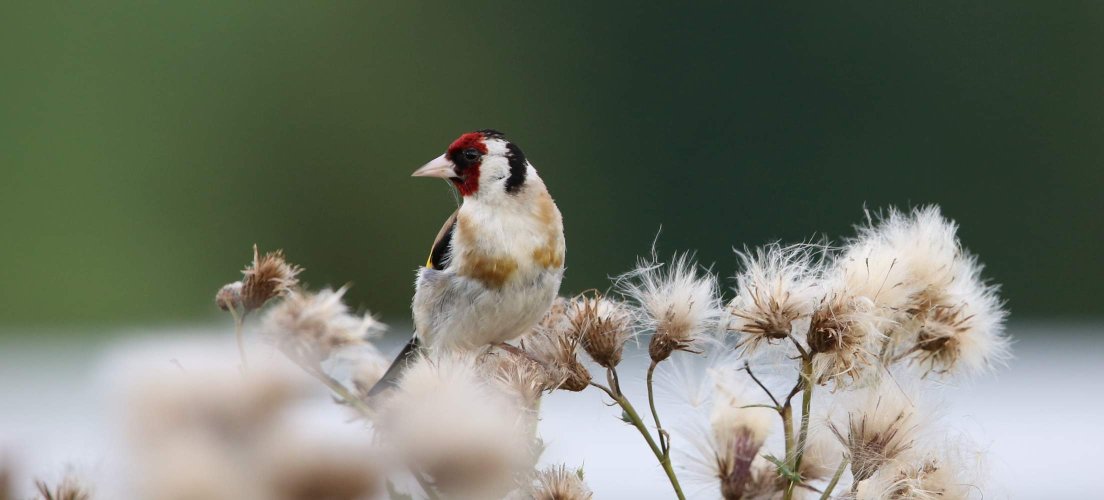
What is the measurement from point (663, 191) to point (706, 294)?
319 inches

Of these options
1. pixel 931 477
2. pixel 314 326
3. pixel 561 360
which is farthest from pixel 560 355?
pixel 931 477

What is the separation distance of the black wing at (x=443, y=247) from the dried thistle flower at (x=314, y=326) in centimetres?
44

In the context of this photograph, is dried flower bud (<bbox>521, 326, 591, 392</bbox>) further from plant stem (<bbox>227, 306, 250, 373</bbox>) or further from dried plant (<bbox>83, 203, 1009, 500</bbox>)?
plant stem (<bbox>227, 306, 250, 373</bbox>)

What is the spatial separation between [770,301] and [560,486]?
0.26 m

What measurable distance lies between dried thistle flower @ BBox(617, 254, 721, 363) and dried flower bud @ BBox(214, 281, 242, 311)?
359mm

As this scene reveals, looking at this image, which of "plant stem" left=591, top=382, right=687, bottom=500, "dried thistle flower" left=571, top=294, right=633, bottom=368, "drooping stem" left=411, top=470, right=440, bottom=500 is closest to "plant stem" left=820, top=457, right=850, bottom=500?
"plant stem" left=591, top=382, right=687, bottom=500

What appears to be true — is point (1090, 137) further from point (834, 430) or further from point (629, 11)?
point (834, 430)

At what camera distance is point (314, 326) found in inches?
49.6

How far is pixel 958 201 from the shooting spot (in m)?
9.47

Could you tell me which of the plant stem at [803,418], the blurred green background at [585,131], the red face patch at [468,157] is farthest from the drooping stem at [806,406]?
the blurred green background at [585,131]

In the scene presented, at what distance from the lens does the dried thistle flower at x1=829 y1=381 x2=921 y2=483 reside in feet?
3.88

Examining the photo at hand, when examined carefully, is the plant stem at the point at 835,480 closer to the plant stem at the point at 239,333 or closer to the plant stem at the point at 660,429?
the plant stem at the point at 660,429

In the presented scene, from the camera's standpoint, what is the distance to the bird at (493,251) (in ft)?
5.36

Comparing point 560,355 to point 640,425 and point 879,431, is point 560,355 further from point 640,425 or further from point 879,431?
point 879,431
